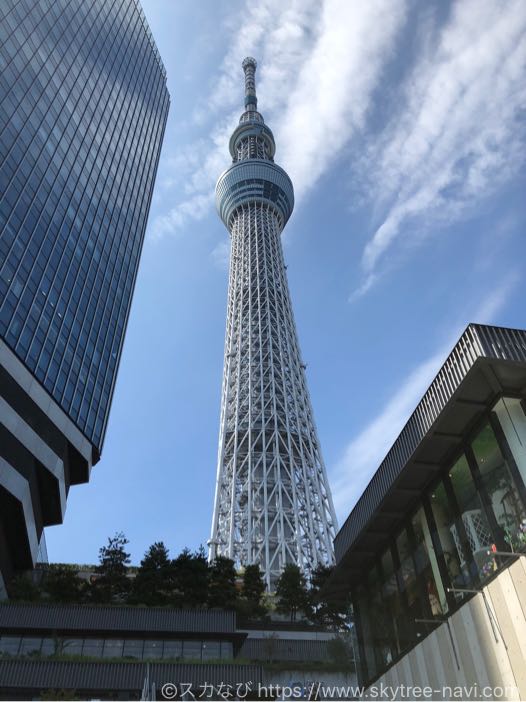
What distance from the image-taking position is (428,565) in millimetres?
17781

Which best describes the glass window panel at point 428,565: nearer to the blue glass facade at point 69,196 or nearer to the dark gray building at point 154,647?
the dark gray building at point 154,647

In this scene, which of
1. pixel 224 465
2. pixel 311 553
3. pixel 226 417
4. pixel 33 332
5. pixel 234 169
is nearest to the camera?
pixel 33 332

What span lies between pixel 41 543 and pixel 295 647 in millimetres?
29242

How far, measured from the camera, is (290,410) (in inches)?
3856

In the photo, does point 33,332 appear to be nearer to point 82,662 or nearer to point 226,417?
point 82,662

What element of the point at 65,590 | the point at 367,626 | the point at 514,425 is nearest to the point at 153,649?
the point at 65,590

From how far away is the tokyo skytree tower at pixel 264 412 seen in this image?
8138 cm

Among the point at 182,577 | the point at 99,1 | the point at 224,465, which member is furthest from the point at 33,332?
the point at 99,1

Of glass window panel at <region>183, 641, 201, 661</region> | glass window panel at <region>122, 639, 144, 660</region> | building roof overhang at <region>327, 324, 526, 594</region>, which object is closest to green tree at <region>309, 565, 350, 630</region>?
glass window panel at <region>183, 641, 201, 661</region>

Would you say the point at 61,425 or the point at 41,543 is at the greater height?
the point at 61,425

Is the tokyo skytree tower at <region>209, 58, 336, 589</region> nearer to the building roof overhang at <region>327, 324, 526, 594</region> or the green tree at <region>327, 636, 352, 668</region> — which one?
the green tree at <region>327, 636, 352, 668</region>

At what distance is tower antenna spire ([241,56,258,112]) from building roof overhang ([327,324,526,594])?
150 meters

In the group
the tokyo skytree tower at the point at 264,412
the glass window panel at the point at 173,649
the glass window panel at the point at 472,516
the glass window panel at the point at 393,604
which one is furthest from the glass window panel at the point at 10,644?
the tokyo skytree tower at the point at 264,412

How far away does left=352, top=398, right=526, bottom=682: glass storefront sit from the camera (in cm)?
1470
